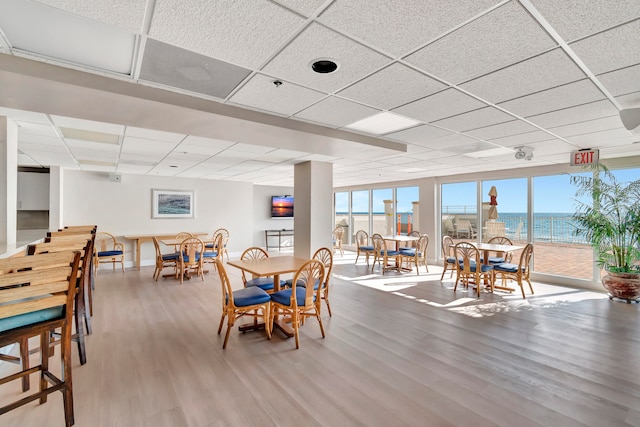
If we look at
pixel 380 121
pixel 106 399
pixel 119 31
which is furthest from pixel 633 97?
pixel 106 399

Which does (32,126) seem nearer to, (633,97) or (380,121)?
(380,121)

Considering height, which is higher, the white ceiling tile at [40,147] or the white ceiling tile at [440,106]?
the white ceiling tile at [440,106]

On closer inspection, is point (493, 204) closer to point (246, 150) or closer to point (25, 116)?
point (246, 150)

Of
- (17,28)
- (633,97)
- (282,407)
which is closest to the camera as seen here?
(17,28)

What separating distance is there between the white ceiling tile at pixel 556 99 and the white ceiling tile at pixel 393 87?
86 centimetres

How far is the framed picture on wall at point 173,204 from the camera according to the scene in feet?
26.2

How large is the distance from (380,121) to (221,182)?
671cm

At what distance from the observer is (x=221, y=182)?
29.4 feet

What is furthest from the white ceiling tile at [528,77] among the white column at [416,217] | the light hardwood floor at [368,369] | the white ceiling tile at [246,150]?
the white column at [416,217]

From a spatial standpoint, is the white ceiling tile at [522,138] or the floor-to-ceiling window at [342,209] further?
the floor-to-ceiling window at [342,209]

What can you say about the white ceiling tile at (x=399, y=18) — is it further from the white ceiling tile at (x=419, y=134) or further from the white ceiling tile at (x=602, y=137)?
the white ceiling tile at (x=602, y=137)

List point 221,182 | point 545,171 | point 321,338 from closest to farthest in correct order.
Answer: point 321,338, point 545,171, point 221,182

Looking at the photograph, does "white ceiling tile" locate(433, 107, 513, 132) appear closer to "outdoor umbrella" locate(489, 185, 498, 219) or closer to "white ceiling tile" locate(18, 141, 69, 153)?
"outdoor umbrella" locate(489, 185, 498, 219)

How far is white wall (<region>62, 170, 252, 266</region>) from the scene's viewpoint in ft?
23.5
